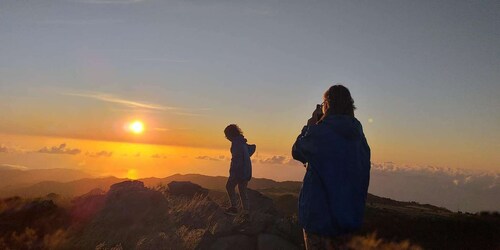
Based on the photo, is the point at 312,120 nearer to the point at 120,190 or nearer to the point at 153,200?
the point at 153,200

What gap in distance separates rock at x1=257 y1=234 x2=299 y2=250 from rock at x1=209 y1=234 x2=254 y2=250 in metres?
0.24

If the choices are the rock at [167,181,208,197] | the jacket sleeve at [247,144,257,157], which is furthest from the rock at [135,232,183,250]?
the rock at [167,181,208,197]

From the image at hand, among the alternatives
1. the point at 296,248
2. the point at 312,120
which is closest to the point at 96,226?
the point at 296,248

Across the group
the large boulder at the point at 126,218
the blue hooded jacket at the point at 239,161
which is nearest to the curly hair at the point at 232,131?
the blue hooded jacket at the point at 239,161

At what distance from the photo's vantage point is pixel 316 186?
4.49 metres

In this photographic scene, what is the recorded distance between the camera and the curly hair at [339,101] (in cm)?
458

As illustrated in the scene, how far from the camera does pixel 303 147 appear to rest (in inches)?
179

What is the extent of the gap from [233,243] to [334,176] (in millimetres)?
5894

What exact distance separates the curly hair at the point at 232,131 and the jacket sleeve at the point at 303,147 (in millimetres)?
8746

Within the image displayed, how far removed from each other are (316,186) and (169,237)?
685 cm

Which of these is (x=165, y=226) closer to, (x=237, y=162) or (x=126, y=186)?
(x=237, y=162)

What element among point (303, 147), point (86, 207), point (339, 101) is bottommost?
point (86, 207)

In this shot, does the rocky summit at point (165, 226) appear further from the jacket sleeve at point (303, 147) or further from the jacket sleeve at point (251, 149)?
the jacket sleeve at point (303, 147)

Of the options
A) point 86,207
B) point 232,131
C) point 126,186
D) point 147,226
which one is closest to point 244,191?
point 232,131
